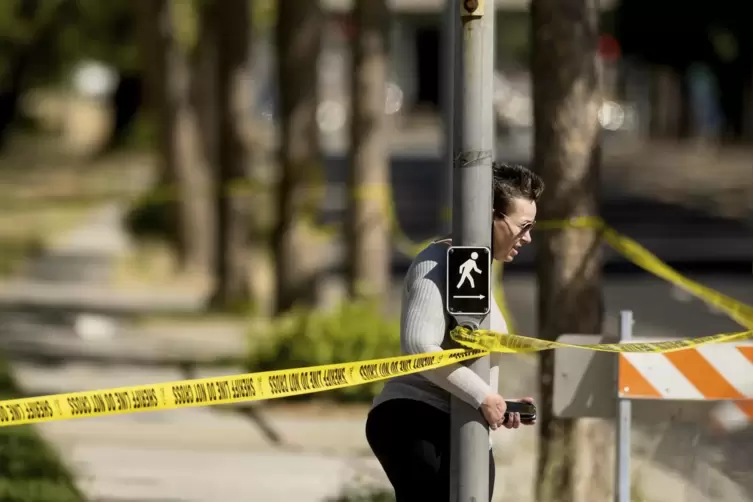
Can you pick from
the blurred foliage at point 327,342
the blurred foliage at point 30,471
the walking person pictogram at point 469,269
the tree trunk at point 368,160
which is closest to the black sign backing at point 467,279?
the walking person pictogram at point 469,269

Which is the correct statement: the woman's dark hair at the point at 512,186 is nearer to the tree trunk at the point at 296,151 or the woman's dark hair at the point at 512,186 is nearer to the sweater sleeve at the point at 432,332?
the sweater sleeve at the point at 432,332

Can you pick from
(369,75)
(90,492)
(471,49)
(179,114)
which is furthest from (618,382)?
(179,114)

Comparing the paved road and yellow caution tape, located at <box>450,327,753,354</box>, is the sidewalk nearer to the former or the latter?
the paved road

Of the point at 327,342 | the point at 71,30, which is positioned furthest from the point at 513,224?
the point at 71,30

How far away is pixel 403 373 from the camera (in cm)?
486

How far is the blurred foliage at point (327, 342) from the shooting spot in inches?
432

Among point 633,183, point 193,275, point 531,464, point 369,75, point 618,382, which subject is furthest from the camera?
point 633,183

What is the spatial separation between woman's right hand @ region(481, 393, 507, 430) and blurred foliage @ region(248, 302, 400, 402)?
5.97m

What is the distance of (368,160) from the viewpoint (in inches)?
529

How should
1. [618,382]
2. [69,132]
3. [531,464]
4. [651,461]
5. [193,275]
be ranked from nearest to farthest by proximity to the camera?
[618,382] < [651,461] < [531,464] < [193,275] < [69,132]

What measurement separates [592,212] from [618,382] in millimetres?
1624

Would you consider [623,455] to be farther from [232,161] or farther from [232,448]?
[232,161]

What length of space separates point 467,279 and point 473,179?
0.32 metres

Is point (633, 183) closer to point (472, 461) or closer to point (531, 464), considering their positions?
point (531, 464)
